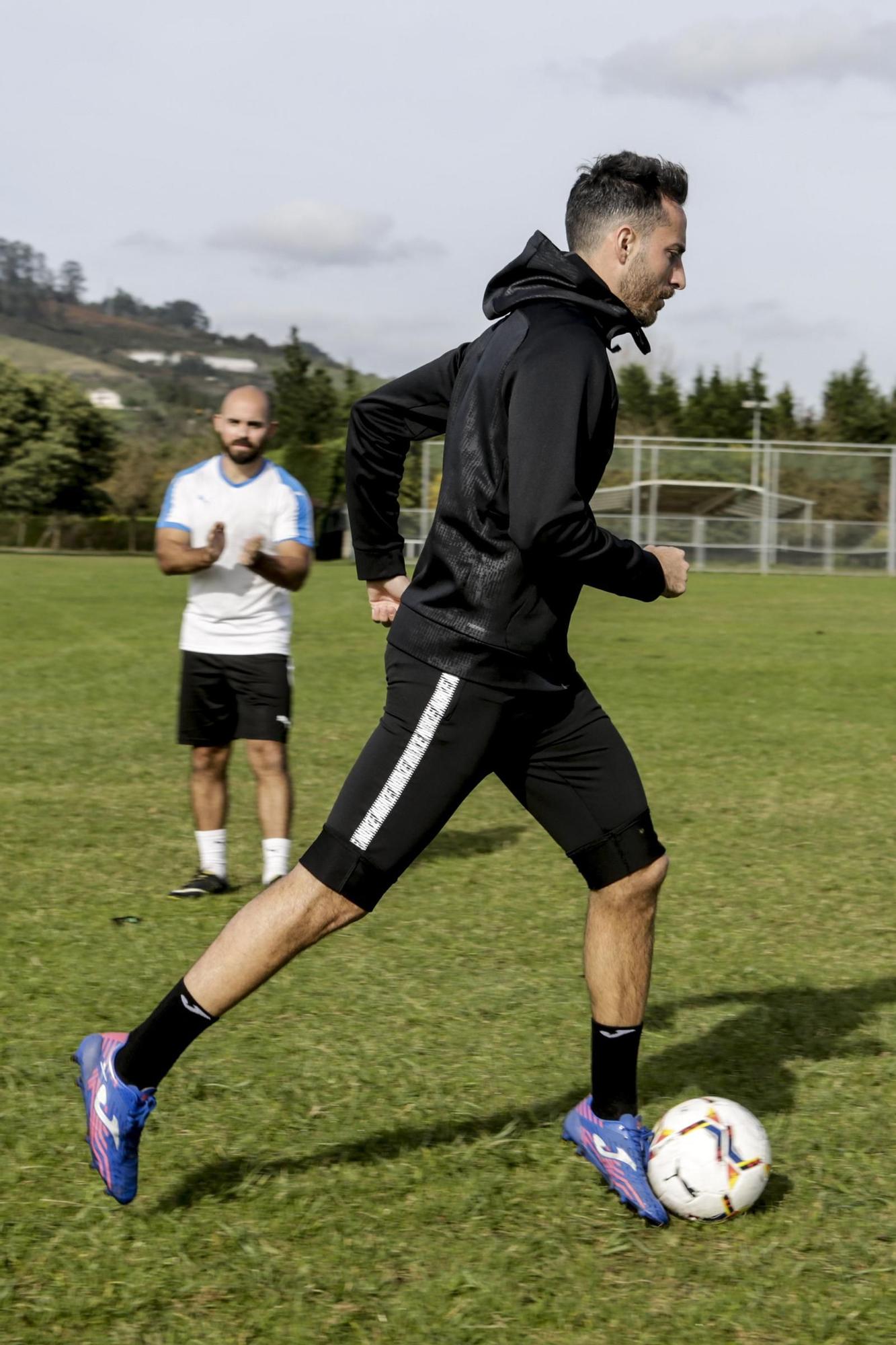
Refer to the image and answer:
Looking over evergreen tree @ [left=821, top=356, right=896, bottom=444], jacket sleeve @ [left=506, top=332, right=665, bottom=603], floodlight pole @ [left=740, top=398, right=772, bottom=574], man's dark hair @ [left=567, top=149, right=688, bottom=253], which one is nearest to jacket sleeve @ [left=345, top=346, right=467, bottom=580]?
man's dark hair @ [left=567, top=149, right=688, bottom=253]

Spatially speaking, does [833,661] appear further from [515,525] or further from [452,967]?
[515,525]

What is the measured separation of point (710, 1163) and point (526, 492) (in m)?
1.56

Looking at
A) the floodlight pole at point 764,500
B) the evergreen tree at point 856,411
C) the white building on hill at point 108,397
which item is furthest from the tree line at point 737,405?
the white building on hill at point 108,397

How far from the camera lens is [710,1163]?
3.43 metres

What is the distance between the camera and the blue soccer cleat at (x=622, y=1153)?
346 cm

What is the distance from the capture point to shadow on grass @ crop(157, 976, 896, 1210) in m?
3.67

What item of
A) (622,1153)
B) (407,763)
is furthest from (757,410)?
(407,763)

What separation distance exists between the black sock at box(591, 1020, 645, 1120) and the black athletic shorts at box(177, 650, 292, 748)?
9.39ft

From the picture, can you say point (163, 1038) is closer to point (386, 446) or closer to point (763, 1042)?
point (386, 446)

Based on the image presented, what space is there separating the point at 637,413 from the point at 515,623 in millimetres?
68907

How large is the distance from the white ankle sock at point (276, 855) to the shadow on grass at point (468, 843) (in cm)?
87

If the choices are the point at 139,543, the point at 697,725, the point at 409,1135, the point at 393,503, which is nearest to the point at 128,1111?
the point at 409,1135

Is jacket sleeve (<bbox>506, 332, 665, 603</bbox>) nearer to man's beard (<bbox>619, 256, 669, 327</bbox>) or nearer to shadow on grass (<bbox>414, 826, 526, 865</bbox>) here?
man's beard (<bbox>619, 256, 669, 327</bbox>)

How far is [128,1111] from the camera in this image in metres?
3.29
